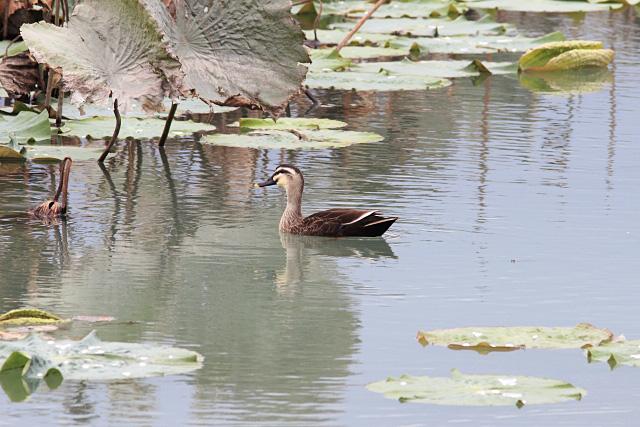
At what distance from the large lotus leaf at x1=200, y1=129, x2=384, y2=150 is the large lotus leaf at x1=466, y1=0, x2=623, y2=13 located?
8.50 meters

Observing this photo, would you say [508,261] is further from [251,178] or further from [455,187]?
Answer: [251,178]

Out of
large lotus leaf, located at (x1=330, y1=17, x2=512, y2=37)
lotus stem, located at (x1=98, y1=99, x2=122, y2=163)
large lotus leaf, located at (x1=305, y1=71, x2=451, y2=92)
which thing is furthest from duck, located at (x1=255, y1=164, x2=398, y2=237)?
large lotus leaf, located at (x1=330, y1=17, x2=512, y2=37)

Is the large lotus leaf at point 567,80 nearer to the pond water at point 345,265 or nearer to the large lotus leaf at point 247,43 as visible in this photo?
the pond water at point 345,265

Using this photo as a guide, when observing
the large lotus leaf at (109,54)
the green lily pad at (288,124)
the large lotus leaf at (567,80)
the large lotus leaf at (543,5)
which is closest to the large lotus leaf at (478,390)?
the large lotus leaf at (109,54)

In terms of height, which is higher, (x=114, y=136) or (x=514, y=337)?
(x=114, y=136)

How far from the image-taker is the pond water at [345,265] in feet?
17.9

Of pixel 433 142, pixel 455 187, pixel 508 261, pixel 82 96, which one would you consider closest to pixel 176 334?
pixel 508 261

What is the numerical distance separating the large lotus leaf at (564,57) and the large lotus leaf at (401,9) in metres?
3.96

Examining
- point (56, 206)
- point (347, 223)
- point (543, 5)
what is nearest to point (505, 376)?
point (347, 223)

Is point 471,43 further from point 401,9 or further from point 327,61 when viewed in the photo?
point 401,9

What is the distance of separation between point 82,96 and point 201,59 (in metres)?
0.89

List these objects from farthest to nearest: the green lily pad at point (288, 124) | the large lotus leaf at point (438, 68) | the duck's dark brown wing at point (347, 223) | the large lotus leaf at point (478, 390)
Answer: the large lotus leaf at point (438, 68) → the green lily pad at point (288, 124) → the duck's dark brown wing at point (347, 223) → the large lotus leaf at point (478, 390)

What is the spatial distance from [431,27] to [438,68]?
10.4 ft

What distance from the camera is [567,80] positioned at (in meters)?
14.2
